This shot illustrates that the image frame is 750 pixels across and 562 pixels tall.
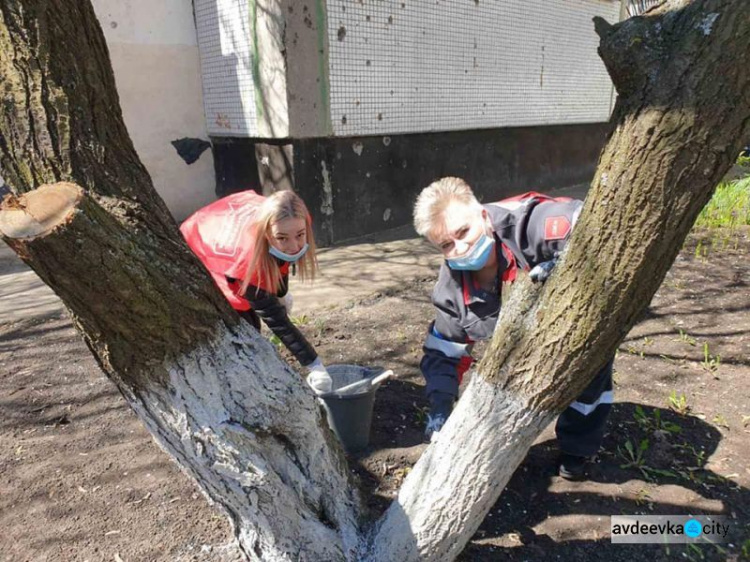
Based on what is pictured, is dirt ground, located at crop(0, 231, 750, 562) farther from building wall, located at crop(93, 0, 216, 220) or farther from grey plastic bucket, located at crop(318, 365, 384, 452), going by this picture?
building wall, located at crop(93, 0, 216, 220)

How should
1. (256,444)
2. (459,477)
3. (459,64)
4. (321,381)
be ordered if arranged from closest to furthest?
(256,444)
(459,477)
(321,381)
(459,64)

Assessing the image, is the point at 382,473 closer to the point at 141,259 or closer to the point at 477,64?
the point at 141,259

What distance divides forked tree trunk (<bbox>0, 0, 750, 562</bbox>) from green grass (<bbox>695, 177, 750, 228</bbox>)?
17.3 feet

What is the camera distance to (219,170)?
6.07 metres

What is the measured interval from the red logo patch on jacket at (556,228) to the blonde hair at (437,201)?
30 cm

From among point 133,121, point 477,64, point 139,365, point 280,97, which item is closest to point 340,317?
point 280,97

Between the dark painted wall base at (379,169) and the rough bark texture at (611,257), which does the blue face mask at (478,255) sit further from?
the dark painted wall base at (379,169)

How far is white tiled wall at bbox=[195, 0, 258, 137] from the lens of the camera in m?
5.10

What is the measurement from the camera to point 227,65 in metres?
5.41

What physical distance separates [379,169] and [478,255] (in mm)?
3713

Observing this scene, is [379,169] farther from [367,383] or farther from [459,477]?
[459,477]

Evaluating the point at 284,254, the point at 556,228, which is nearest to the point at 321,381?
the point at 284,254

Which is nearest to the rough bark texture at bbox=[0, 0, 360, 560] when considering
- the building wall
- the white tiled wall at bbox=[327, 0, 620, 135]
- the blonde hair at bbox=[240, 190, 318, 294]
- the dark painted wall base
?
the blonde hair at bbox=[240, 190, 318, 294]

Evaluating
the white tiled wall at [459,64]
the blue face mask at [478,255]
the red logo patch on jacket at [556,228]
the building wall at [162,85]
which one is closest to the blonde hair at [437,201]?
the blue face mask at [478,255]
